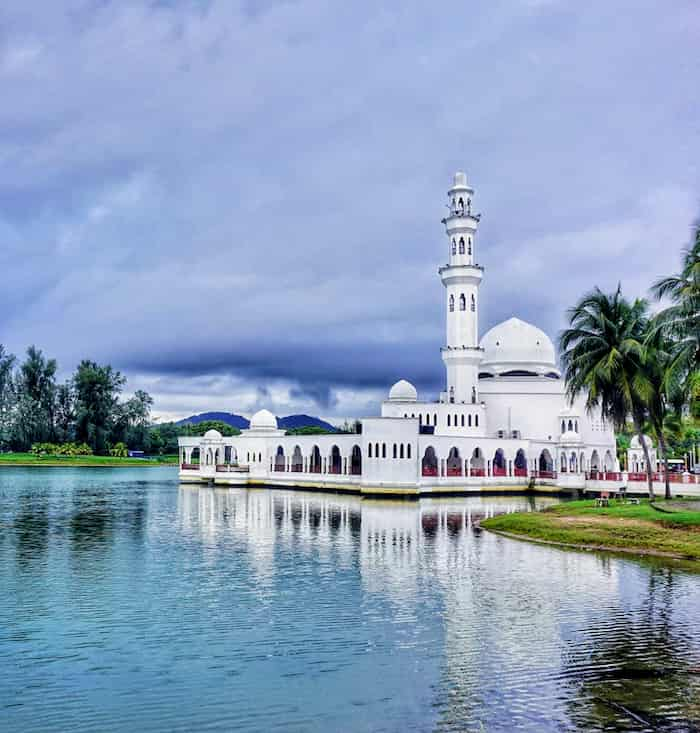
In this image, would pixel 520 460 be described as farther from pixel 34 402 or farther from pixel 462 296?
pixel 34 402

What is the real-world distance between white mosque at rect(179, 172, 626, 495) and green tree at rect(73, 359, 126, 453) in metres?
37.2

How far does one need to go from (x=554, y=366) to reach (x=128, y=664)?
7122 cm

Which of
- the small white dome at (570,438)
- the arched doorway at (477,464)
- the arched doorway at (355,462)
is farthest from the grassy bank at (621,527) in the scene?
the small white dome at (570,438)

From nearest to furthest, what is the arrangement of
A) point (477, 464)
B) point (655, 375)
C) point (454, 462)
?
point (655, 375)
point (454, 462)
point (477, 464)

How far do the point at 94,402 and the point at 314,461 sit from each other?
159 ft

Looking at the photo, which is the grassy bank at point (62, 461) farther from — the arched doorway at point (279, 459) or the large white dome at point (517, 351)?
the large white dome at point (517, 351)

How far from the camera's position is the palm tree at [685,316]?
31.8 meters

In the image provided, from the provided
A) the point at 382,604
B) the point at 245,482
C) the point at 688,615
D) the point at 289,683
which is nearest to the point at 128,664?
the point at 289,683

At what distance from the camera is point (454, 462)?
7300cm

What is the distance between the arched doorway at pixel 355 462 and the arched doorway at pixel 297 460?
16.9ft

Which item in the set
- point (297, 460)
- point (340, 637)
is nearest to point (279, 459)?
point (297, 460)

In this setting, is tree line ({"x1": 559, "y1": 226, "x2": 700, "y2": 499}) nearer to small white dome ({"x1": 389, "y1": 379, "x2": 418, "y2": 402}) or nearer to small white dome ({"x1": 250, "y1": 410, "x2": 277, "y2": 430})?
small white dome ({"x1": 389, "y1": 379, "x2": 418, "y2": 402})

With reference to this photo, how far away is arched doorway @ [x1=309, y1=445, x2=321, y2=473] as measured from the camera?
74000 mm

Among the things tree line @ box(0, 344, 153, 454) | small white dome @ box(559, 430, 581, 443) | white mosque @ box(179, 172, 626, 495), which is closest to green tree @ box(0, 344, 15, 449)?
tree line @ box(0, 344, 153, 454)
